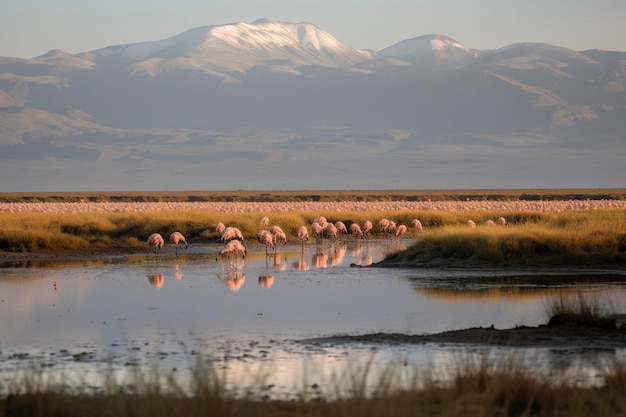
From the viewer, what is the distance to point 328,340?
1255 cm

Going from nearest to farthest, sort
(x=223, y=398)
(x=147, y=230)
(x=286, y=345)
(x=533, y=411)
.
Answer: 1. (x=223, y=398)
2. (x=533, y=411)
3. (x=286, y=345)
4. (x=147, y=230)

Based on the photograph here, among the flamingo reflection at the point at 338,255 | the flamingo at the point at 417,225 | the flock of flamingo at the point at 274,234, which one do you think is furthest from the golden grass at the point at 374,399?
the flamingo at the point at 417,225

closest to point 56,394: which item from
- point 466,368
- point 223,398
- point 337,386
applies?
point 223,398

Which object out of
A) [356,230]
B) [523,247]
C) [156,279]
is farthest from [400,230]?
[156,279]

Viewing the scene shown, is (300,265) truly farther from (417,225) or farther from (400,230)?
(417,225)

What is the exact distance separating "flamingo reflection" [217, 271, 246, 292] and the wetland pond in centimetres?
4

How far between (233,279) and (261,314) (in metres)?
6.48

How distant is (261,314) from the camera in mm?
15430

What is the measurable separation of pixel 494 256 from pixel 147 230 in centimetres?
1623

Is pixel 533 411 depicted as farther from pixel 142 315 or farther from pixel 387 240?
pixel 387 240

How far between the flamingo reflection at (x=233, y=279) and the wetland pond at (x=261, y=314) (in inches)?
1.8

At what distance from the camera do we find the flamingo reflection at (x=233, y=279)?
20.2 meters

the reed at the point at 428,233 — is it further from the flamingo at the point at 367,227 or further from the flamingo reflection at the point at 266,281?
the flamingo reflection at the point at 266,281

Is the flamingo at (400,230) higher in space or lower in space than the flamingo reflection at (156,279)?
higher
